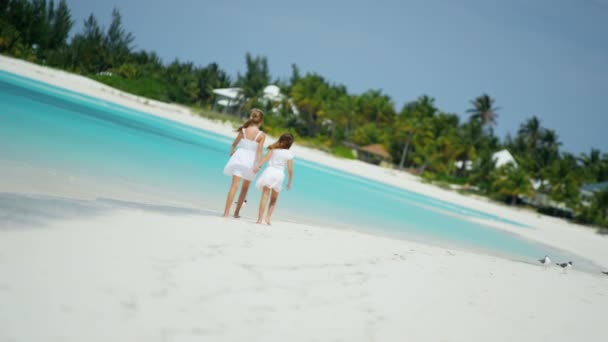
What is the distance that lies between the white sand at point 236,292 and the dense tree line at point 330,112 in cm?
3881

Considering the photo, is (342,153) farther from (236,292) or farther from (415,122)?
(236,292)

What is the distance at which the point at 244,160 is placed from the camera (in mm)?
6055

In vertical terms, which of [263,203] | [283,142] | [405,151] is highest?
[405,151]

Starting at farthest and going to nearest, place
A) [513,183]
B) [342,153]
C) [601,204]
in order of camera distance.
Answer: [342,153], [513,183], [601,204]

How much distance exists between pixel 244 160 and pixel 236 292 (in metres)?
3.28

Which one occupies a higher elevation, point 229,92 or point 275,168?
point 229,92

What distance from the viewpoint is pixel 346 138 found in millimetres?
57625

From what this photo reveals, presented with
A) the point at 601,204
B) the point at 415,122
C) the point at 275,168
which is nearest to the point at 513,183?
the point at 601,204

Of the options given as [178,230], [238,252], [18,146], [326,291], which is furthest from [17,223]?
[18,146]

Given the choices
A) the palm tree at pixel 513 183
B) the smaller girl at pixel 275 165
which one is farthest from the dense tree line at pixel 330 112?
the smaller girl at pixel 275 165

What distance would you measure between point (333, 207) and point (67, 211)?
8.56 meters

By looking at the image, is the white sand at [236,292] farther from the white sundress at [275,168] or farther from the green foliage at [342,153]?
the green foliage at [342,153]

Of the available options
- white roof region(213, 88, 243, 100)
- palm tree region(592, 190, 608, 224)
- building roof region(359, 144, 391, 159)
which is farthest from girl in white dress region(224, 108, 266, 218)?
white roof region(213, 88, 243, 100)

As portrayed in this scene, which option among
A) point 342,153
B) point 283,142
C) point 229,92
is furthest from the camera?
point 229,92
